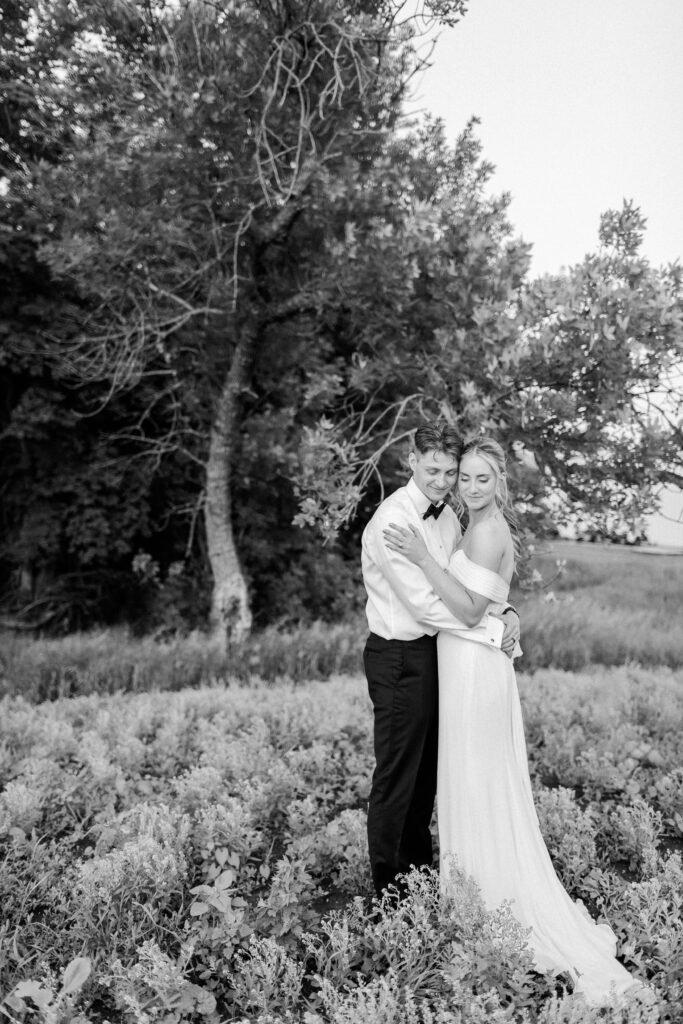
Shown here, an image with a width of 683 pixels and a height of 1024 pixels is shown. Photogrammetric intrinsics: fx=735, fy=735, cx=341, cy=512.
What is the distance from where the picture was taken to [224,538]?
1003 centimetres

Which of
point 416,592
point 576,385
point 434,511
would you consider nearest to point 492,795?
point 416,592

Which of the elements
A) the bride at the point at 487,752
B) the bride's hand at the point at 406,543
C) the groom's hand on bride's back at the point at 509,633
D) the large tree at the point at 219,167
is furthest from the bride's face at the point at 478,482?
the large tree at the point at 219,167

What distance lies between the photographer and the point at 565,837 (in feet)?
13.3

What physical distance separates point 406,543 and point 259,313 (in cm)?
674

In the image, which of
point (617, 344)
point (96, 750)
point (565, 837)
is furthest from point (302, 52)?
point (565, 837)

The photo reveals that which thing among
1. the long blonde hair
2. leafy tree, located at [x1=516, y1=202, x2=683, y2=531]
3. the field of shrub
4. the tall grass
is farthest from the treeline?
the field of shrub

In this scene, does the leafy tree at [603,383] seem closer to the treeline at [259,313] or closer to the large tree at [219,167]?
the treeline at [259,313]

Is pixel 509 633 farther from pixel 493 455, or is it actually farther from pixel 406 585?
pixel 493 455

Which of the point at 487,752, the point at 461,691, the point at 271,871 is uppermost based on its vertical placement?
the point at 461,691

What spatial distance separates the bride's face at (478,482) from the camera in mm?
3338

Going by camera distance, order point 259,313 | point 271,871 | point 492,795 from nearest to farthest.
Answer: point 492,795, point 271,871, point 259,313

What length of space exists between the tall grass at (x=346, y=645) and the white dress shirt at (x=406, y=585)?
2137 mm

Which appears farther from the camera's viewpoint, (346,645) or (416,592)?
Result: (346,645)

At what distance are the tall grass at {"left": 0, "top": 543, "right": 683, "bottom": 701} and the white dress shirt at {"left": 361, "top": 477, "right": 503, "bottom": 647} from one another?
2.14 meters
